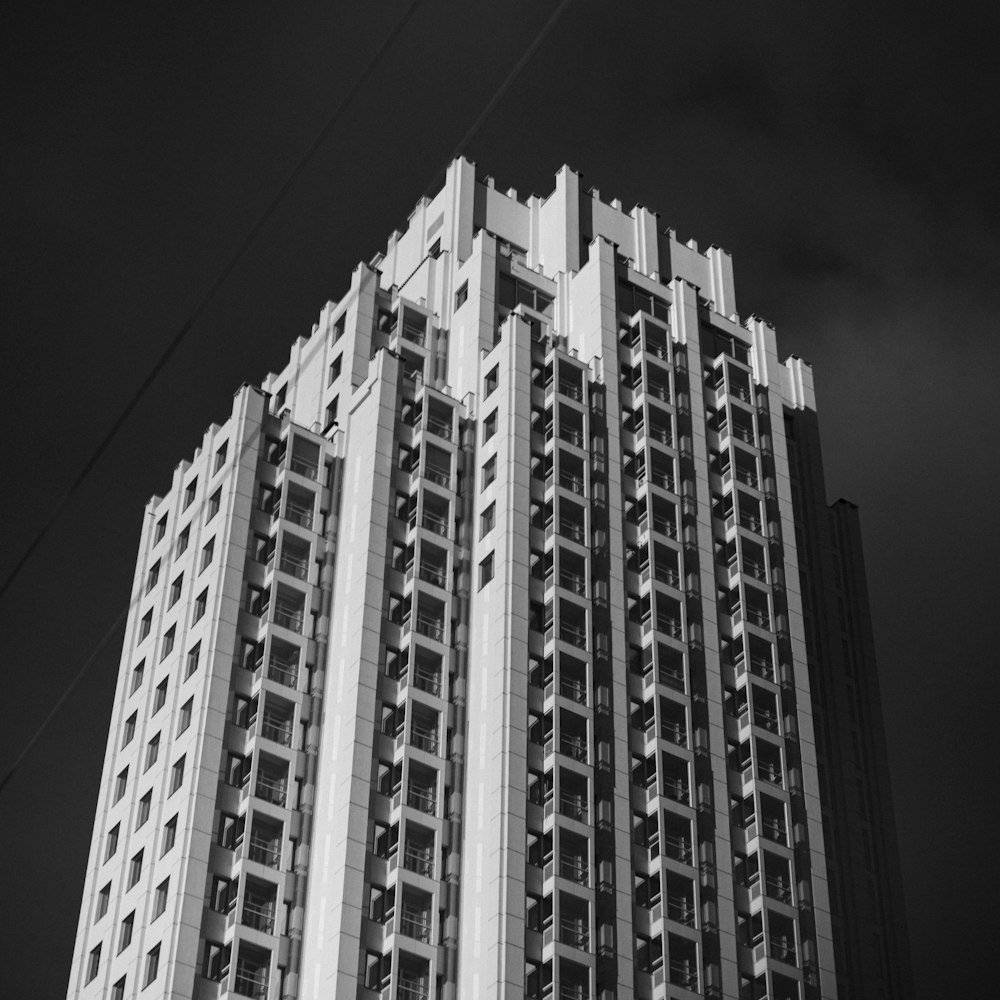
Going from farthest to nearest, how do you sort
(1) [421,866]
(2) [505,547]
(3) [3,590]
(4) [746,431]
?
1. (4) [746,431]
2. (2) [505,547]
3. (1) [421,866]
4. (3) [3,590]

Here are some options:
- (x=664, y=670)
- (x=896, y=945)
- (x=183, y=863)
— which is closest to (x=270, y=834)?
(x=183, y=863)

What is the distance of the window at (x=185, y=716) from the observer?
3406 inches

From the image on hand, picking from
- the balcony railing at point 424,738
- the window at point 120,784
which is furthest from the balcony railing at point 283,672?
the window at point 120,784

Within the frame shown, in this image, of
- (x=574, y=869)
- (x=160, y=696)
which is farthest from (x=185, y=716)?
(x=574, y=869)

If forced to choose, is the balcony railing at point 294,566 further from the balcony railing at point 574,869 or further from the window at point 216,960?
the balcony railing at point 574,869

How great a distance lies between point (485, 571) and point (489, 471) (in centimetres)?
684

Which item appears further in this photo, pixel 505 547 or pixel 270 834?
pixel 505 547

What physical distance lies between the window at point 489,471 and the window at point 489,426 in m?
1.76

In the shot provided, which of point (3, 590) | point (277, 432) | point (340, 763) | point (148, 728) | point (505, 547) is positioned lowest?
point (3, 590)

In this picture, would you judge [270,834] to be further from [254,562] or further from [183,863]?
[254,562]

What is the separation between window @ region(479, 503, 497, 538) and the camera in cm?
9062

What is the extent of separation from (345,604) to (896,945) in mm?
31704

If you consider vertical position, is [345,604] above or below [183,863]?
above

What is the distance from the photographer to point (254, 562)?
91.8 meters
